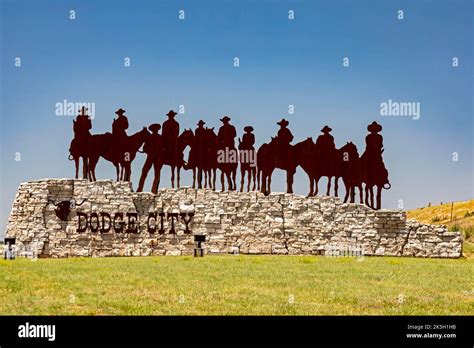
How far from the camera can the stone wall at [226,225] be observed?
27.2 meters

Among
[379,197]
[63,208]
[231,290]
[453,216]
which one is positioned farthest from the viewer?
[453,216]

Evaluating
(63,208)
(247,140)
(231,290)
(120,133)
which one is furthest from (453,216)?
(231,290)

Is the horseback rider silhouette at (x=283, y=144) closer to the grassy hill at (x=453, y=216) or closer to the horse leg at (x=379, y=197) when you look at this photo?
the horse leg at (x=379, y=197)

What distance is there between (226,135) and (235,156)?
1009mm

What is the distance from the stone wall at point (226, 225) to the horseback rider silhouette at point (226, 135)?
6.84 feet

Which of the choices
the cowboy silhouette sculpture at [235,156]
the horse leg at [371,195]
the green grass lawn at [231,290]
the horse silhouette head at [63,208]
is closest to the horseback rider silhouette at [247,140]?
the cowboy silhouette sculpture at [235,156]

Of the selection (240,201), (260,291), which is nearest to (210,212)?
(240,201)

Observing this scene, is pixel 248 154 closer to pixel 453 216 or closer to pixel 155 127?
pixel 155 127

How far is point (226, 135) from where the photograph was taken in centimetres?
2830

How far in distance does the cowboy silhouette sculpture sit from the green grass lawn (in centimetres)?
951

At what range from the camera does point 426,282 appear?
15.8 meters

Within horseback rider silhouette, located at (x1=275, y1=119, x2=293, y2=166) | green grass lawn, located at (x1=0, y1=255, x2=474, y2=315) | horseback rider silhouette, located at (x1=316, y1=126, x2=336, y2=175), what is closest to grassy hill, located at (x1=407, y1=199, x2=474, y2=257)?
horseback rider silhouette, located at (x1=316, y1=126, x2=336, y2=175)

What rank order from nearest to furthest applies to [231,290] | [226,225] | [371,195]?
[231,290] → [226,225] → [371,195]

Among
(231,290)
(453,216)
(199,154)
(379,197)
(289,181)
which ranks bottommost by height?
(231,290)
